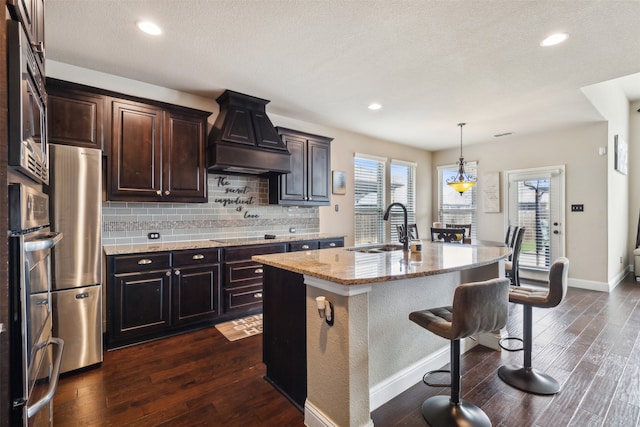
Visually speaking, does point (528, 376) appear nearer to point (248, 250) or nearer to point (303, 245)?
point (303, 245)

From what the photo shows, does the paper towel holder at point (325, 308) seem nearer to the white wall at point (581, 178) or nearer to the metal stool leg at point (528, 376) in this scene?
the metal stool leg at point (528, 376)

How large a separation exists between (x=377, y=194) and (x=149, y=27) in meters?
4.36

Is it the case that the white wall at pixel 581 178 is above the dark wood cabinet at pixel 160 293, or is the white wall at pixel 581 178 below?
above

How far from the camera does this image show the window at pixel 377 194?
18.2 feet

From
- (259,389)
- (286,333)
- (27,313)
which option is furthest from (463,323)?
(27,313)

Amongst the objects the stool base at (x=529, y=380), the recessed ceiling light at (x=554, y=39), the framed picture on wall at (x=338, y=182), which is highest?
the recessed ceiling light at (x=554, y=39)

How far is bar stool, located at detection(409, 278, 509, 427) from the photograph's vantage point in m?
1.55

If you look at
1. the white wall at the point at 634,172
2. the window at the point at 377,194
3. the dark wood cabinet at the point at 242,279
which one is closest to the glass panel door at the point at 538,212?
the window at the point at 377,194

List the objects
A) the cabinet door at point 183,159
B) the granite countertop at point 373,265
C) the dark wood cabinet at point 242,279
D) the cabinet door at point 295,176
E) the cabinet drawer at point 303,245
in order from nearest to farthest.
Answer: the granite countertop at point 373,265 < the cabinet door at point 183,159 < the dark wood cabinet at point 242,279 < the cabinet drawer at point 303,245 < the cabinet door at point 295,176

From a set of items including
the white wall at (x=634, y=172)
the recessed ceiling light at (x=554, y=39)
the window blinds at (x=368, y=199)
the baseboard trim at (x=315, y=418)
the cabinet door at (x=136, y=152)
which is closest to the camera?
the baseboard trim at (x=315, y=418)

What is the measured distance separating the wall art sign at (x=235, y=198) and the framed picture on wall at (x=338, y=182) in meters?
1.44

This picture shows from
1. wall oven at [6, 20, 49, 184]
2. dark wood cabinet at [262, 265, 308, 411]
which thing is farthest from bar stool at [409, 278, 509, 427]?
wall oven at [6, 20, 49, 184]

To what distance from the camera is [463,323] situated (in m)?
1.55

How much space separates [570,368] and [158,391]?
122 inches
